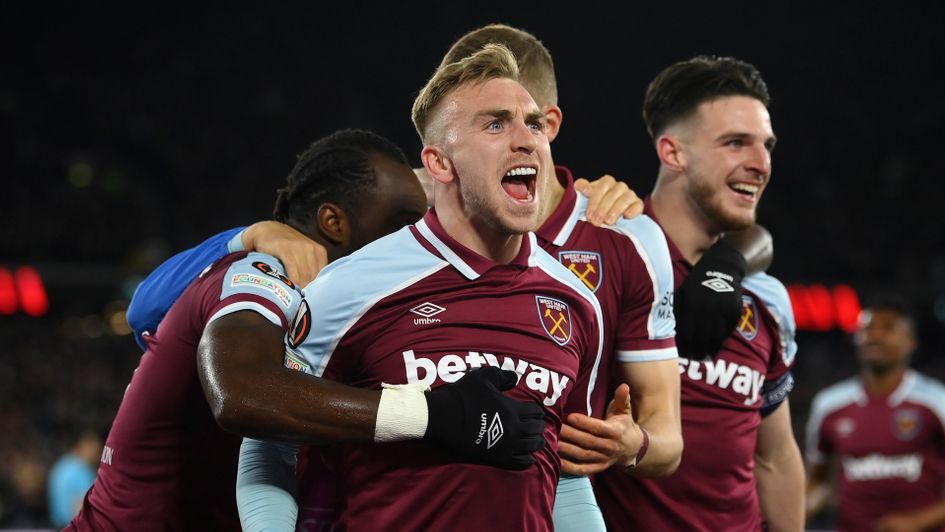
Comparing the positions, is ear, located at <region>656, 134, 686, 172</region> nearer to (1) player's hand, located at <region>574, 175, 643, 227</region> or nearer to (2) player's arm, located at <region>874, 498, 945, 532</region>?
(1) player's hand, located at <region>574, 175, 643, 227</region>

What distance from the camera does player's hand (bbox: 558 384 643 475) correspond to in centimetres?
246

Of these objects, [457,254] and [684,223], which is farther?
[684,223]

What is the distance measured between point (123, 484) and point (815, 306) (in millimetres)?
17308

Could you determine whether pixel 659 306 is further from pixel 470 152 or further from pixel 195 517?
pixel 195 517

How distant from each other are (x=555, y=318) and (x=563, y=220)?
0.68 meters

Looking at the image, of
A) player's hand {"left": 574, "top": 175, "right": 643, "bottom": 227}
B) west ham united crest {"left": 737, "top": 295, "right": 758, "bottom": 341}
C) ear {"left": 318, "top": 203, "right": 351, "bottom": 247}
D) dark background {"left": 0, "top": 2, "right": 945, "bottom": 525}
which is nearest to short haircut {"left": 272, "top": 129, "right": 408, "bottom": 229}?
ear {"left": 318, "top": 203, "right": 351, "bottom": 247}

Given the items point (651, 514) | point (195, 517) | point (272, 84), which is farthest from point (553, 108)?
point (272, 84)

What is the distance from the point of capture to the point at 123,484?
2723mm

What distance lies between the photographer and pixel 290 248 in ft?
8.95

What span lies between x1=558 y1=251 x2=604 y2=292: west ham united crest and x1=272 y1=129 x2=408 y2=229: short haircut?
1.73 ft

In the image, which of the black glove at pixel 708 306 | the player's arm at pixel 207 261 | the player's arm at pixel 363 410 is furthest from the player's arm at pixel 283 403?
the black glove at pixel 708 306

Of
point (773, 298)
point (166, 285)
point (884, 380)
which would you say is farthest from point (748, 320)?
point (884, 380)

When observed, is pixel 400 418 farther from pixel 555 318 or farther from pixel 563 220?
pixel 563 220

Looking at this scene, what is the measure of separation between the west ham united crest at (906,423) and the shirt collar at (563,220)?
443 centimetres
